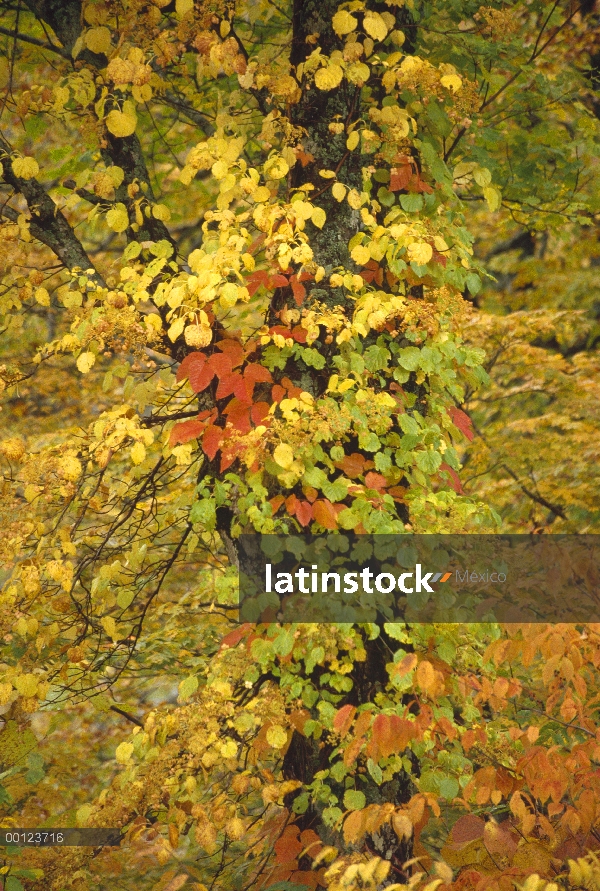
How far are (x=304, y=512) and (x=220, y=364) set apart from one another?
756 mm

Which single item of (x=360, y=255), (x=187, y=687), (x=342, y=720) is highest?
(x=360, y=255)

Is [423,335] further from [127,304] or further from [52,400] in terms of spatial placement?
[52,400]

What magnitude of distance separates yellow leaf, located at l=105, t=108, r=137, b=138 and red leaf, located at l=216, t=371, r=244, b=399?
3.93ft

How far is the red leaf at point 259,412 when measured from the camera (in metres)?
3.42

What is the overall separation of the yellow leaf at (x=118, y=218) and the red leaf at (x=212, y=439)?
43.5 inches

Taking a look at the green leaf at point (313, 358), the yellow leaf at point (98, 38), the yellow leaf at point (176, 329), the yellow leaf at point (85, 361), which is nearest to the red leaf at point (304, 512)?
the green leaf at point (313, 358)

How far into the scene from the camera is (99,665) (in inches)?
159

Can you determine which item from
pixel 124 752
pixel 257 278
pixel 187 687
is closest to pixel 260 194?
pixel 257 278

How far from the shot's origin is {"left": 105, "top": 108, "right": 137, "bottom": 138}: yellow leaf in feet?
11.2

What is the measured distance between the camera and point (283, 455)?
311 centimetres

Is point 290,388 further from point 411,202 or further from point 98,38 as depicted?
point 98,38

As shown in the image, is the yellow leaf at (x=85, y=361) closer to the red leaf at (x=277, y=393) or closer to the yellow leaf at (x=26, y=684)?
the red leaf at (x=277, y=393)

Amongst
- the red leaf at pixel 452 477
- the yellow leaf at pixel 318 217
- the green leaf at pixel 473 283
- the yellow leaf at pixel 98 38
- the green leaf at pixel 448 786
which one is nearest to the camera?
the green leaf at pixel 448 786

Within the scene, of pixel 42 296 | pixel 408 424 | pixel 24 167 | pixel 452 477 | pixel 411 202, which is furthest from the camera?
pixel 452 477
